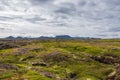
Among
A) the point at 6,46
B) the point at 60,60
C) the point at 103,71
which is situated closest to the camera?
the point at 103,71

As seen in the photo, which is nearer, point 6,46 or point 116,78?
point 116,78

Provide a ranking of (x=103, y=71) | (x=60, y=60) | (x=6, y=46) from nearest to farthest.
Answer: (x=103, y=71), (x=60, y=60), (x=6, y=46)

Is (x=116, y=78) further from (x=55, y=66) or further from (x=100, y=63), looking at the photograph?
(x=100, y=63)

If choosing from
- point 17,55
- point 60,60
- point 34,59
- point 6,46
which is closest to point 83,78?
point 60,60

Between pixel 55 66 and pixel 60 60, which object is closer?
pixel 55 66

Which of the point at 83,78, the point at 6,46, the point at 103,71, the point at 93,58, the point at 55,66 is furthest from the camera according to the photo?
the point at 6,46

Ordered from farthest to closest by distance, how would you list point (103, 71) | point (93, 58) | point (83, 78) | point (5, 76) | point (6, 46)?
point (6, 46)
point (93, 58)
point (103, 71)
point (83, 78)
point (5, 76)

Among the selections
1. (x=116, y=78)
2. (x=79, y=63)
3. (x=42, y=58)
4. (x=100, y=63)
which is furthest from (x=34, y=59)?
(x=116, y=78)

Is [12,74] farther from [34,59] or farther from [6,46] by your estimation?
[6,46]

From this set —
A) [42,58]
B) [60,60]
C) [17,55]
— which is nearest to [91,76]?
[60,60]
